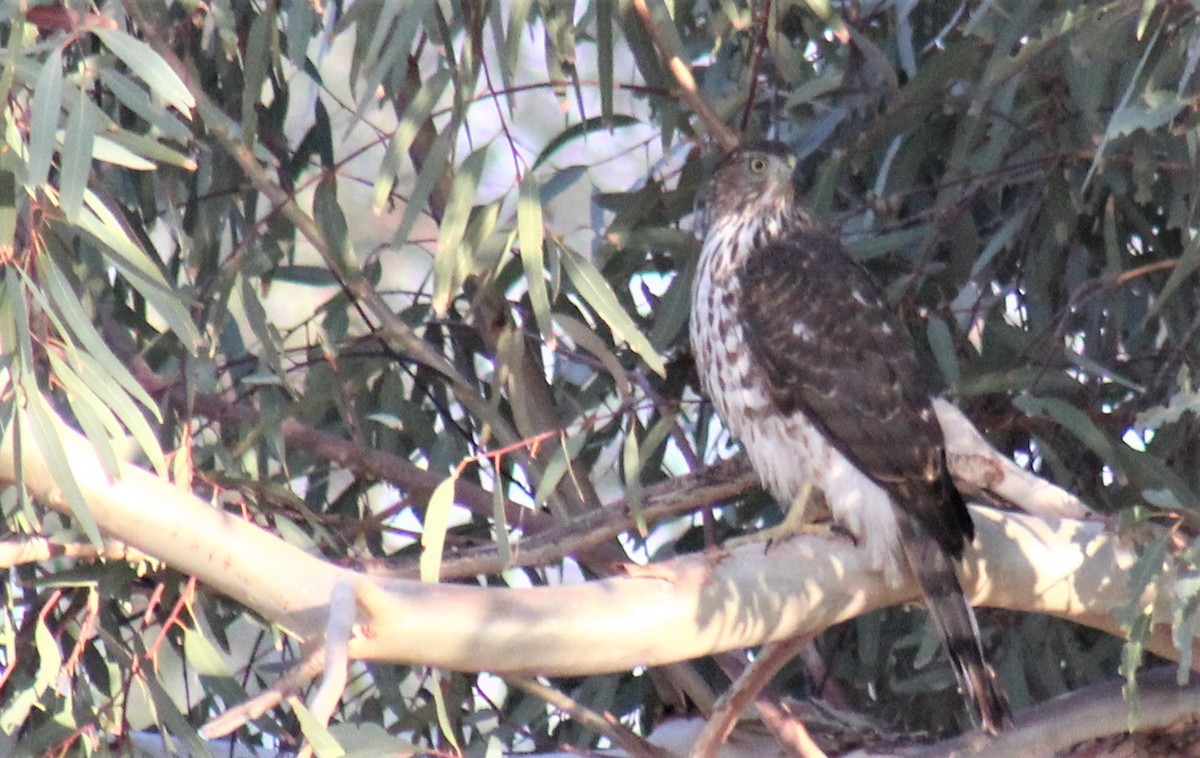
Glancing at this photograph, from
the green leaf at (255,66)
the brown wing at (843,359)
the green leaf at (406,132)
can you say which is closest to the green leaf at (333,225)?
the green leaf at (255,66)

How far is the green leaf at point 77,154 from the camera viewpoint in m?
1.66

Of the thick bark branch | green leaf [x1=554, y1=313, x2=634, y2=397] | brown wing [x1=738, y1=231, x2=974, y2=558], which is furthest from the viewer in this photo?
brown wing [x1=738, y1=231, x2=974, y2=558]

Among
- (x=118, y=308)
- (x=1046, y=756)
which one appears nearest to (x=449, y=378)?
(x=118, y=308)

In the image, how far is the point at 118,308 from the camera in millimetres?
2824

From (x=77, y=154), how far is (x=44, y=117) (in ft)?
0.15

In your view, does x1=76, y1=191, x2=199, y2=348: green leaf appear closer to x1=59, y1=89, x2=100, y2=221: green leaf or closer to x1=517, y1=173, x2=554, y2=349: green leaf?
x1=59, y1=89, x2=100, y2=221: green leaf

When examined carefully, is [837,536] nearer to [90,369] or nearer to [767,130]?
[90,369]

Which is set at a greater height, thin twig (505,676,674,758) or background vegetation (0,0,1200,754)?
background vegetation (0,0,1200,754)

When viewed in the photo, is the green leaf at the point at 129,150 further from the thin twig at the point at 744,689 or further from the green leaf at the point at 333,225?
the thin twig at the point at 744,689

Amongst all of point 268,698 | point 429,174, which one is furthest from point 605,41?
point 268,698

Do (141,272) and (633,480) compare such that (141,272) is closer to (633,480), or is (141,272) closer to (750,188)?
(633,480)

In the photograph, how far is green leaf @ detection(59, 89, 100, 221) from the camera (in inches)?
65.3

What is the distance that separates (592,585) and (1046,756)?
879 millimetres

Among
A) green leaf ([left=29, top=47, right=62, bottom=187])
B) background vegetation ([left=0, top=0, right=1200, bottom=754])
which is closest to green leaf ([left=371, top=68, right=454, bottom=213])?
background vegetation ([left=0, top=0, right=1200, bottom=754])
